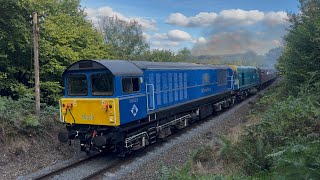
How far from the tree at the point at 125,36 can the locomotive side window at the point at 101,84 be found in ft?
125

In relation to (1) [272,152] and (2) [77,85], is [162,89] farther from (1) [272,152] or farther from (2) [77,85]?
(1) [272,152]

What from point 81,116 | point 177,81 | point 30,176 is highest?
point 177,81

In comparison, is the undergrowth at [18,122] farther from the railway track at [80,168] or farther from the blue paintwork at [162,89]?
the railway track at [80,168]

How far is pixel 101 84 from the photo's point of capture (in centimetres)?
1138

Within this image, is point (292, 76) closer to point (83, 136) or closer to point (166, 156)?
point (166, 156)

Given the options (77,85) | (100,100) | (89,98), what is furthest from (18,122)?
(100,100)

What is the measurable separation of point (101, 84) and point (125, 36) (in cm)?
4232

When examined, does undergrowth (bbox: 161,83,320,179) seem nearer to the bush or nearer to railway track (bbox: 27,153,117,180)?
the bush

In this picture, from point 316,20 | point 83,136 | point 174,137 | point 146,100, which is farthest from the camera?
point 316,20

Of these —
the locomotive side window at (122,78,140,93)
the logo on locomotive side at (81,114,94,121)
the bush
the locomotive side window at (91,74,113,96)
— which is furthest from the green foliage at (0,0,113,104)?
the bush

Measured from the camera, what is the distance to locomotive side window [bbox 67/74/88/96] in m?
11.7

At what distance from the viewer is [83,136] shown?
1176 cm

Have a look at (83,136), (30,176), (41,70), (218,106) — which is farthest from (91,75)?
(218,106)

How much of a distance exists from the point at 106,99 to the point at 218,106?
1332 centimetres
